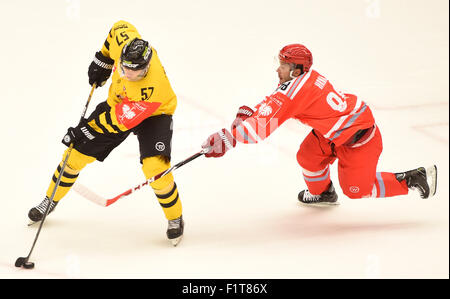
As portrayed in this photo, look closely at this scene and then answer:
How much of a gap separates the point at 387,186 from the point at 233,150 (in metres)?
1.33

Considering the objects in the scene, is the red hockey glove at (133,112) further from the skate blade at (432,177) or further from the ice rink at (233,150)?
the skate blade at (432,177)

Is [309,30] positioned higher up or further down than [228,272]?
higher up

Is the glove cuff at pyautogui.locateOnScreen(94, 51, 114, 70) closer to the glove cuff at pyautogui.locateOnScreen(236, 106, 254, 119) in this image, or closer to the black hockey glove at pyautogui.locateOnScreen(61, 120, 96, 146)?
the black hockey glove at pyautogui.locateOnScreen(61, 120, 96, 146)

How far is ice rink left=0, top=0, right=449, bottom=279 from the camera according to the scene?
3.75 metres

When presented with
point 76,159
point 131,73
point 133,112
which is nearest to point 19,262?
point 76,159

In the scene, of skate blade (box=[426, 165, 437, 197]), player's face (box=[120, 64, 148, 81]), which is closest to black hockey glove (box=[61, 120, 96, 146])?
→ player's face (box=[120, 64, 148, 81])

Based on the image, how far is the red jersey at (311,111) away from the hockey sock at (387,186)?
1.06 feet

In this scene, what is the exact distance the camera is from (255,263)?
3.69 meters

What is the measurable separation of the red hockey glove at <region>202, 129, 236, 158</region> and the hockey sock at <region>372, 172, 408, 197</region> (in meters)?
0.96

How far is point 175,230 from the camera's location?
3.86 m

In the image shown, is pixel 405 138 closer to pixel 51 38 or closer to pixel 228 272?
pixel 228 272

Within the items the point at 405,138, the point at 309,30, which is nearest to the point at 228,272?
the point at 405,138

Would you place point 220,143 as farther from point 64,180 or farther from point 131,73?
point 64,180

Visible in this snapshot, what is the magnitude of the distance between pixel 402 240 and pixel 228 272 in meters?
0.97
